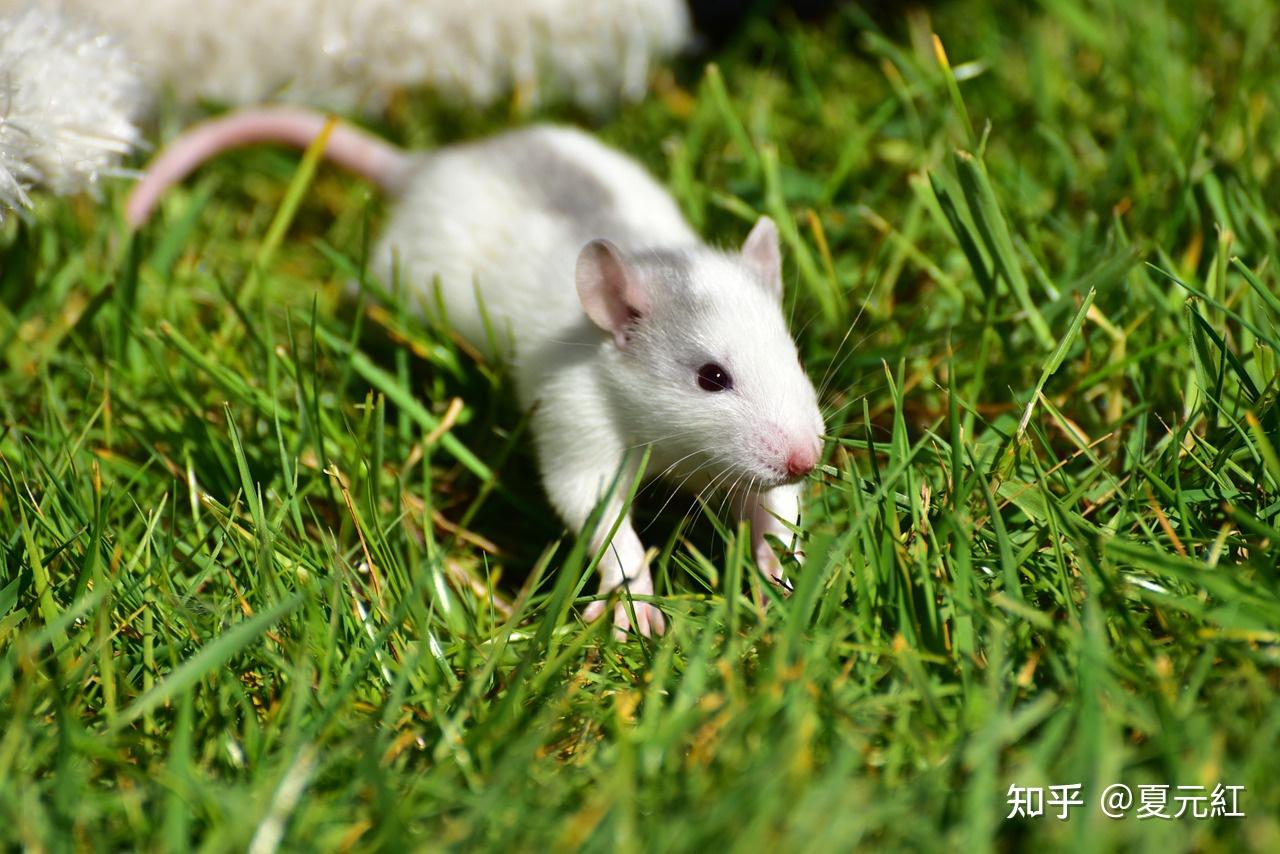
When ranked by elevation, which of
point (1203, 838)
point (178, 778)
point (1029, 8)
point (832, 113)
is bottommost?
point (1203, 838)

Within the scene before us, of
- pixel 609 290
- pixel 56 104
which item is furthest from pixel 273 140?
pixel 609 290

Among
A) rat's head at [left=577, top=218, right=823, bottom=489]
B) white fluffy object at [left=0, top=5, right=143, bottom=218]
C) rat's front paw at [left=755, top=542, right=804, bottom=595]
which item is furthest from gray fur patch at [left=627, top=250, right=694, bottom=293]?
white fluffy object at [left=0, top=5, right=143, bottom=218]

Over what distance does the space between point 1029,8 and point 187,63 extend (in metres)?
3.51

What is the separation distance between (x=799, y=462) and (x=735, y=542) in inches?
9.8

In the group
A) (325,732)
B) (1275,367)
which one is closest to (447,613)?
(325,732)

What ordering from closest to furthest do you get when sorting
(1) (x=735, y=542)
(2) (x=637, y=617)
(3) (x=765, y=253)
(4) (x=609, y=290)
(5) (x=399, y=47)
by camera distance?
1. (1) (x=735, y=542)
2. (2) (x=637, y=617)
3. (4) (x=609, y=290)
4. (3) (x=765, y=253)
5. (5) (x=399, y=47)

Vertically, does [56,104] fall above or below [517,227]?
above

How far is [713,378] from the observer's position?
8.63ft

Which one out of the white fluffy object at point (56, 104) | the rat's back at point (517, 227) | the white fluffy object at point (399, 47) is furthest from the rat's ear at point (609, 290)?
the white fluffy object at point (399, 47)

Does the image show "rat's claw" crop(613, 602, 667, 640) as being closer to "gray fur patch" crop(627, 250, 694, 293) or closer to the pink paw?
the pink paw

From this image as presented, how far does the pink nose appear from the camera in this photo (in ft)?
8.01

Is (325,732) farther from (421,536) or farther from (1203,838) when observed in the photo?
(1203,838)

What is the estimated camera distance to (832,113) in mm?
4242

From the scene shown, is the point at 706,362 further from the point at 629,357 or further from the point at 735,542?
the point at 735,542
